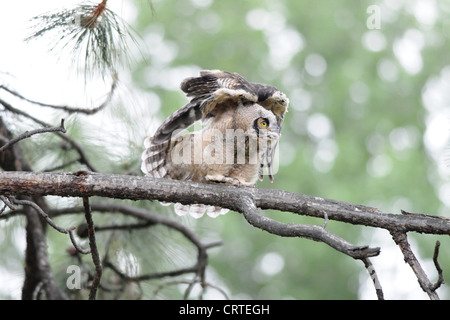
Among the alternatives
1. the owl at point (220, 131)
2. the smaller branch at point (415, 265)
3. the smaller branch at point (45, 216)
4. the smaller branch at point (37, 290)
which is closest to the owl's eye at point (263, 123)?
the owl at point (220, 131)

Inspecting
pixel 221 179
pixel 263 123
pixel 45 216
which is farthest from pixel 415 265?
pixel 45 216

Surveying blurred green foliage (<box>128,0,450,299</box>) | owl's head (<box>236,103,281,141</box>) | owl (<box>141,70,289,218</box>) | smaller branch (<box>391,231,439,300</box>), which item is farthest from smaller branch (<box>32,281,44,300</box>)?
blurred green foliage (<box>128,0,450,299</box>)

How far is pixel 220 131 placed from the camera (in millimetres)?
3201

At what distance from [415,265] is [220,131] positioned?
1.43 meters

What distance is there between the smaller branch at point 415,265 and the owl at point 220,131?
102 centimetres

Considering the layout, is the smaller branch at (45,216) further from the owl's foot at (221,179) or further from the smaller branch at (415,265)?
the smaller branch at (415,265)

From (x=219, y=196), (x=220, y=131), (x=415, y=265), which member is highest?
(x=220, y=131)

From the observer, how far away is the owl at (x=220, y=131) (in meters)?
3.16

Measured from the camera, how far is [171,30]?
10289 mm

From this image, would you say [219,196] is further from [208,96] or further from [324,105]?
[324,105]

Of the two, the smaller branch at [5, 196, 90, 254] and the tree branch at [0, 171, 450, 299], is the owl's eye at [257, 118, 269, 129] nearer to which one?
the tree branch at [0, 171, 450, 299]
